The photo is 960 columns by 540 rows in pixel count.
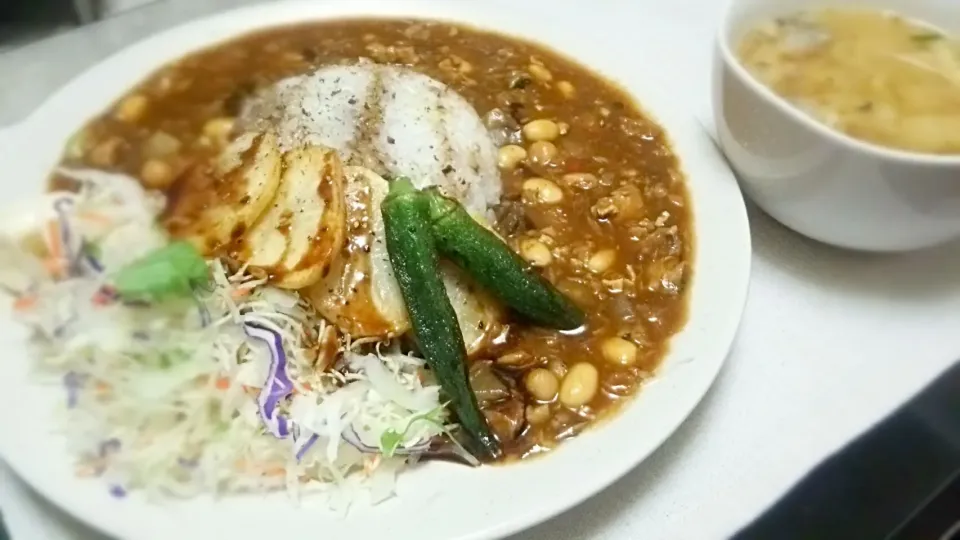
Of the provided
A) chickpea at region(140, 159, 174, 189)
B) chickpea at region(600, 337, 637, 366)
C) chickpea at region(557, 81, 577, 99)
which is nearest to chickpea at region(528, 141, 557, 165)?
chickpea at region(557, 81, 577, 99)

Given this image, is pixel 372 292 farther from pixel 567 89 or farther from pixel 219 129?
pixel 567 89

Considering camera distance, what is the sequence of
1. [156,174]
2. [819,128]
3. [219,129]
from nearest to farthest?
[819,128], [156,174], [219,129]

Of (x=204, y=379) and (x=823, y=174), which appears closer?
(x=204, y=379)

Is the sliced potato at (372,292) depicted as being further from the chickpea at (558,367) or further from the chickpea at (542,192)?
the chickpea at (542,192)

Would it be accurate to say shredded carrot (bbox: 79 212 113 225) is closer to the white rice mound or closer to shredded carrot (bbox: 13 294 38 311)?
shredded carrot (bbox: 13 294 38 311)

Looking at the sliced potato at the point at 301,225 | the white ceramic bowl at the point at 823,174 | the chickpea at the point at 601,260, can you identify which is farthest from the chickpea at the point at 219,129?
the white ceramic bowl at the point at 823,174

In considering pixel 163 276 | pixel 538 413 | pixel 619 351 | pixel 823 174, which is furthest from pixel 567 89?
pixel 163 276

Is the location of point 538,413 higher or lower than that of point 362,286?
lower

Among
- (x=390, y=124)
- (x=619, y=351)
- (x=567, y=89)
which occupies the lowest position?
(x=619, y=351)

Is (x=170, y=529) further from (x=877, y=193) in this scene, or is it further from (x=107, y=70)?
(x=877, y=193)
